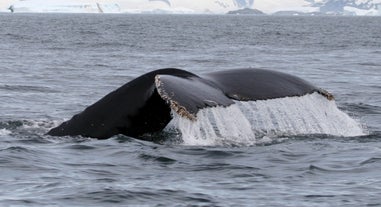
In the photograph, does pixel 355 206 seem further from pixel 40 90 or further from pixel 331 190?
pixel 40 90

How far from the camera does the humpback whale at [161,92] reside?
723 centimetres

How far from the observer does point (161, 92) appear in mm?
6984

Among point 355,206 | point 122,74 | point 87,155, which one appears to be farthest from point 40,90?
point 355,206

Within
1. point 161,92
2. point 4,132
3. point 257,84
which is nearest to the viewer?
point 161,92

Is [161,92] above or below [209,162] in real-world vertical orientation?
above

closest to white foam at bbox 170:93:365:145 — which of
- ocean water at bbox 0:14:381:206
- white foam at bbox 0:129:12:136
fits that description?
ocean water at bbox 0:14:381:206

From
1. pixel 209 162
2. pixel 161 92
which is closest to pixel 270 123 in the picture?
pixel 209 162

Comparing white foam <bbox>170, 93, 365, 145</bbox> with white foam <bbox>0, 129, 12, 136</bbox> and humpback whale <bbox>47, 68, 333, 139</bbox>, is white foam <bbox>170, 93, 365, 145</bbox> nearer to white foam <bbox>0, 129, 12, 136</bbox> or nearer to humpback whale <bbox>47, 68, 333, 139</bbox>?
humpback whale <bbox>47, 68, 333, 139</bbox>

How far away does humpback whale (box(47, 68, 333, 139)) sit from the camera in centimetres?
723

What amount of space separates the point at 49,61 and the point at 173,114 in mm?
17694

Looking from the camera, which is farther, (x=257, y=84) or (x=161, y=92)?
(x=257, y=84)

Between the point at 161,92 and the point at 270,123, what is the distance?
2182mm

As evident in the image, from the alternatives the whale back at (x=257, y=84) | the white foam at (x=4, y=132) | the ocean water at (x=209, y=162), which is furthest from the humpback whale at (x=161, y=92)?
the white foam at (x=4, y=132)

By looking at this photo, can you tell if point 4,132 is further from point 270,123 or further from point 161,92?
point 161,92
